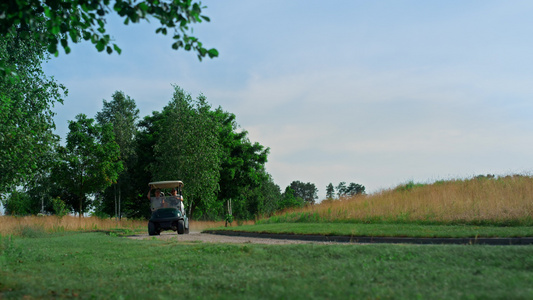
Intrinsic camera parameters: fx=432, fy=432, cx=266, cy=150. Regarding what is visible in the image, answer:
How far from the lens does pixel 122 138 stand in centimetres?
4684

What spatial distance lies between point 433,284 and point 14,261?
8.47 m

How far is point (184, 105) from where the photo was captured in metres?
37.4

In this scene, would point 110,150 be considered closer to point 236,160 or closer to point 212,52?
point 236,160

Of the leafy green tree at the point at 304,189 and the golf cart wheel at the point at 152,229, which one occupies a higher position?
the leafy green tree at the point at 304,189

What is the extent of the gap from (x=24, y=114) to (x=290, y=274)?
65.3ft

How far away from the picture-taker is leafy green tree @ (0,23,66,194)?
19172mm

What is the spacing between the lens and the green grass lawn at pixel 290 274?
507 cm

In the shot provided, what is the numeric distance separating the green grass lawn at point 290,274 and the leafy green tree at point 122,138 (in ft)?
115

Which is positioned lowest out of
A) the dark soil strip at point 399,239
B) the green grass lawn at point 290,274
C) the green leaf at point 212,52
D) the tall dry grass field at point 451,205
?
the dark soil strip at point 399,239

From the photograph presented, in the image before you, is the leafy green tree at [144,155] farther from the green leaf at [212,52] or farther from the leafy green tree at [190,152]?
the green leaf at [212,52]

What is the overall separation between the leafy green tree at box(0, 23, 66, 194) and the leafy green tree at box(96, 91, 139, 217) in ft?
59.7

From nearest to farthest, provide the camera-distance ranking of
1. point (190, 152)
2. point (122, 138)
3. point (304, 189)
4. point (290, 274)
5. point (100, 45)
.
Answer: point (290, 274), point (100, 45), point (190, 152), point (122, 138), point (304, 189)

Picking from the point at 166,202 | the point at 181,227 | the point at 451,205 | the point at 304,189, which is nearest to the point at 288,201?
the point at 304,189

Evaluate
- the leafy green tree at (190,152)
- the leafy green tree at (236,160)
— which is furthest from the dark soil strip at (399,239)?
the leafy green tree at (236,160)
